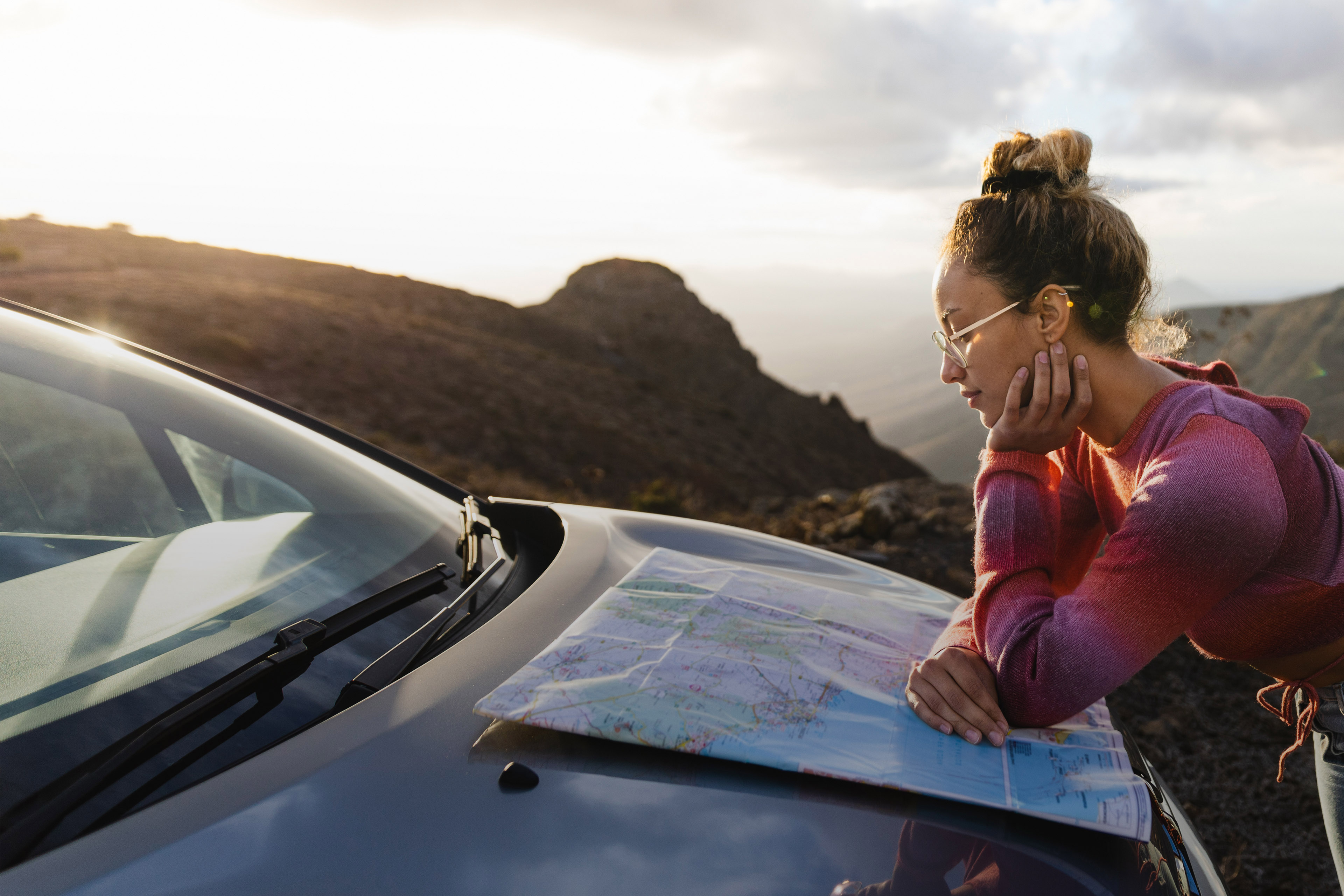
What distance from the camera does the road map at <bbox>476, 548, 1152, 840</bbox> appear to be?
100 cm

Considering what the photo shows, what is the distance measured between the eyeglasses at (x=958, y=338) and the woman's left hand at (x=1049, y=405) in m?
0.09

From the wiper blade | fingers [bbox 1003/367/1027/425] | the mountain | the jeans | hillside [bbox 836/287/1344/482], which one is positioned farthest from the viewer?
the mountain

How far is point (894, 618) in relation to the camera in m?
1.57

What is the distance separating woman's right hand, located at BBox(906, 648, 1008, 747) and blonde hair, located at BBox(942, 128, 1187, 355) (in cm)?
62

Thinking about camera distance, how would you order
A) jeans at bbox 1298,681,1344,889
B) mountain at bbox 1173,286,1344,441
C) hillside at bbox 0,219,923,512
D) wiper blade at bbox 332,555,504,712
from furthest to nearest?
hillside at bbox 0,219,923,512, mountain at bbox 1173,286,1344,441, jeans at bbox 1298,681,1344,889, wiper blade at bbox 332,555,504,712

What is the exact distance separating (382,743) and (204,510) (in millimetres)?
827

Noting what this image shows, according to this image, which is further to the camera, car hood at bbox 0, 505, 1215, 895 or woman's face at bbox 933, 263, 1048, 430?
woman's face at bbox 933, 263, 1048, 430

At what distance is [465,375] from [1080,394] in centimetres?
1948

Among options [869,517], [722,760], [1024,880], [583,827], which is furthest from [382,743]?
[869,517]

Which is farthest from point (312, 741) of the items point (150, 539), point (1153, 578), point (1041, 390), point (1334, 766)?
point (1334, 766)

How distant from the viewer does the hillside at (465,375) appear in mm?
15227

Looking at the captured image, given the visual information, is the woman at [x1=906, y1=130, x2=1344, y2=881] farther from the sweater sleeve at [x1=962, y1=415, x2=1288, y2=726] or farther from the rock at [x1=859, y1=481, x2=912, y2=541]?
the rock at [x1=859, y1=481, x2=912, y2=541]

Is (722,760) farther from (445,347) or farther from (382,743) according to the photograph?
(445,347)

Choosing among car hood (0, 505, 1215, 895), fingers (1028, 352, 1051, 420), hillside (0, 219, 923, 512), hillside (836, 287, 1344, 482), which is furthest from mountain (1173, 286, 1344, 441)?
hillside (0, 219, 923, 512)
